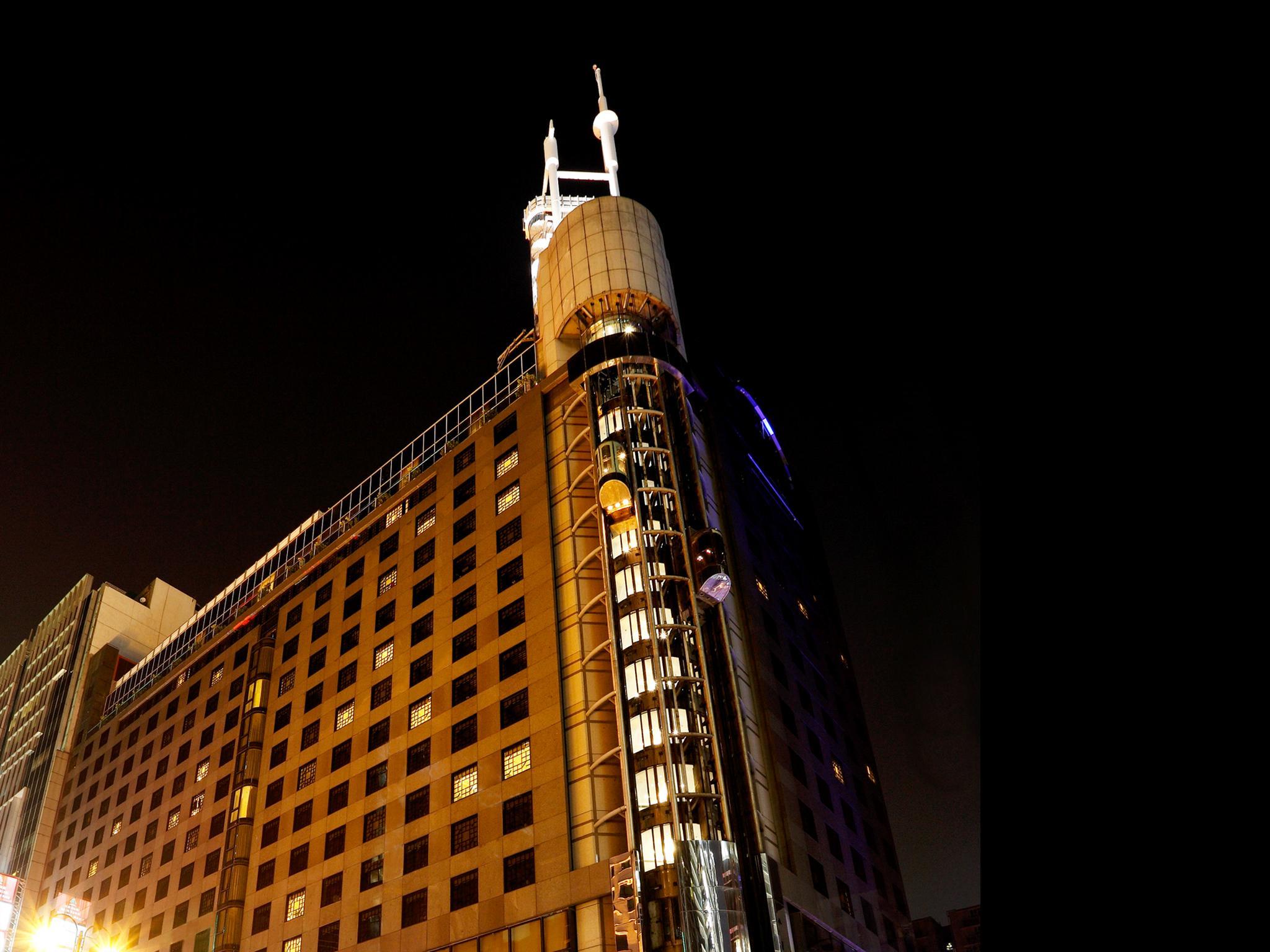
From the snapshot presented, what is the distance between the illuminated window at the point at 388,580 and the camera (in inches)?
2398

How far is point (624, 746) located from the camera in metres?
41.1

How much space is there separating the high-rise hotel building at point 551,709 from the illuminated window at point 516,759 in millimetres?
154

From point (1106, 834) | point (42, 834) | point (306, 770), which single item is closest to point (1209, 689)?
point (1106, 834)

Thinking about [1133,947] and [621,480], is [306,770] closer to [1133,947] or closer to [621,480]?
[621,480]

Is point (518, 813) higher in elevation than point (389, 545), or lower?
lower

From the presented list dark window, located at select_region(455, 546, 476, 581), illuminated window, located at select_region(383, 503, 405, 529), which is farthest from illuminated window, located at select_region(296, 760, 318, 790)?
illuminated window, located at select_region(383, 503, 405, 529)

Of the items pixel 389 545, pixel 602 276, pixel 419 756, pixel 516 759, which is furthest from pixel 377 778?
pixel 602 276

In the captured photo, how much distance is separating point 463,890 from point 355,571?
27.6 metres

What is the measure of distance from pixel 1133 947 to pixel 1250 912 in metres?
0.58

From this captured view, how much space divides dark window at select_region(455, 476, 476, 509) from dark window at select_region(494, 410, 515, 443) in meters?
3.03

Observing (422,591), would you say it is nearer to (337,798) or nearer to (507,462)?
(507,462)

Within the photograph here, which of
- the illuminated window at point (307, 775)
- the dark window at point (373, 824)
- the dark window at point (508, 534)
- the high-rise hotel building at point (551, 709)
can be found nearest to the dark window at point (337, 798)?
the high-rise hotel building at point (551, 709)

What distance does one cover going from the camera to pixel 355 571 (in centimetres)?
6531

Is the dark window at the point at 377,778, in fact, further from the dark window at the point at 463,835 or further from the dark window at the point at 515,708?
the dark window at the point at 515,708
